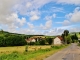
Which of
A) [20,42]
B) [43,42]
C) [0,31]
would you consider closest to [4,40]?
[20,42]

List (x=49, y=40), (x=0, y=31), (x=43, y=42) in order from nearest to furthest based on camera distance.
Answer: (x=43, y=42)
(x=49, y=40)
(x=0, y=31)

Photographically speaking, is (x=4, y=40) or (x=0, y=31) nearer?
(x=4, y=40)

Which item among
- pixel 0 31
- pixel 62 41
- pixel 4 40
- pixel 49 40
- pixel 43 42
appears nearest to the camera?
pixel 4 40

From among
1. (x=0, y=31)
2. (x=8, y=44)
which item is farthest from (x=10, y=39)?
(x=0, y=31)

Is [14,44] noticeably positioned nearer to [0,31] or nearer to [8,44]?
[8,44]

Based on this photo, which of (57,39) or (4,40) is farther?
(57,39)

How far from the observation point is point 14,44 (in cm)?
11469

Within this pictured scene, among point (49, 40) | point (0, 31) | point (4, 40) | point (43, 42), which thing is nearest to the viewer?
point (4, 40)

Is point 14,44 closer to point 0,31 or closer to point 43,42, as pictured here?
point 43,42

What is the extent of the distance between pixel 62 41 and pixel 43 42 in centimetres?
4893

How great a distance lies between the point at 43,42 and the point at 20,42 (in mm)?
17640

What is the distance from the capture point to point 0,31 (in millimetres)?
162750

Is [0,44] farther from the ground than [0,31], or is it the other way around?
[0,31]

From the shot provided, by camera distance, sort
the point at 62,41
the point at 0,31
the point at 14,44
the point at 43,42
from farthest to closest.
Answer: the point at 62,41
the point at 0,31
the point at 43,42
the point at 14,44
